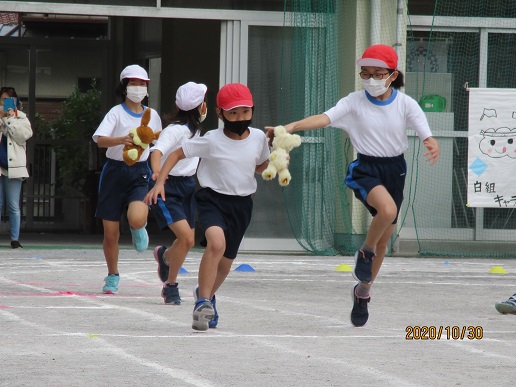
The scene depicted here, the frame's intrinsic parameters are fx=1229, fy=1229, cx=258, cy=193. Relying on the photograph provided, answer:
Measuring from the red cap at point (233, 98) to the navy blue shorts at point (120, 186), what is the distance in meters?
2.31

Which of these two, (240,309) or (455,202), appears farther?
(455,202)

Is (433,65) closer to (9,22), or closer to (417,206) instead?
(417,206)

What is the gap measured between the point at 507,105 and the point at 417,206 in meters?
1.79

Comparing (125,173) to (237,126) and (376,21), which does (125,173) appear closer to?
(237,126)

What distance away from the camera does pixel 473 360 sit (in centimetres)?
693

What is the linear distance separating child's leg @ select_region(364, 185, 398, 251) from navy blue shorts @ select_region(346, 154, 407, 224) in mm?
70

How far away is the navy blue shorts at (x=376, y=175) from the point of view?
8578 millimetres

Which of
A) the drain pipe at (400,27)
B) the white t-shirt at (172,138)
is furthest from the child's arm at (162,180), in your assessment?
the drain pipe at (400,27)

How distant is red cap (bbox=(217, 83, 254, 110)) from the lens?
820 centimetres

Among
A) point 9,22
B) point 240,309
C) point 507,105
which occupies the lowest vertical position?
point 240,309

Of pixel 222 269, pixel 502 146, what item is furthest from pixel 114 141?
pixel 502 146

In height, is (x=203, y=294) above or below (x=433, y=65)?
below

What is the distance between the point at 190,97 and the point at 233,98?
1.50m

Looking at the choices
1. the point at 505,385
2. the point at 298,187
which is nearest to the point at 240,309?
the point at 505,385
